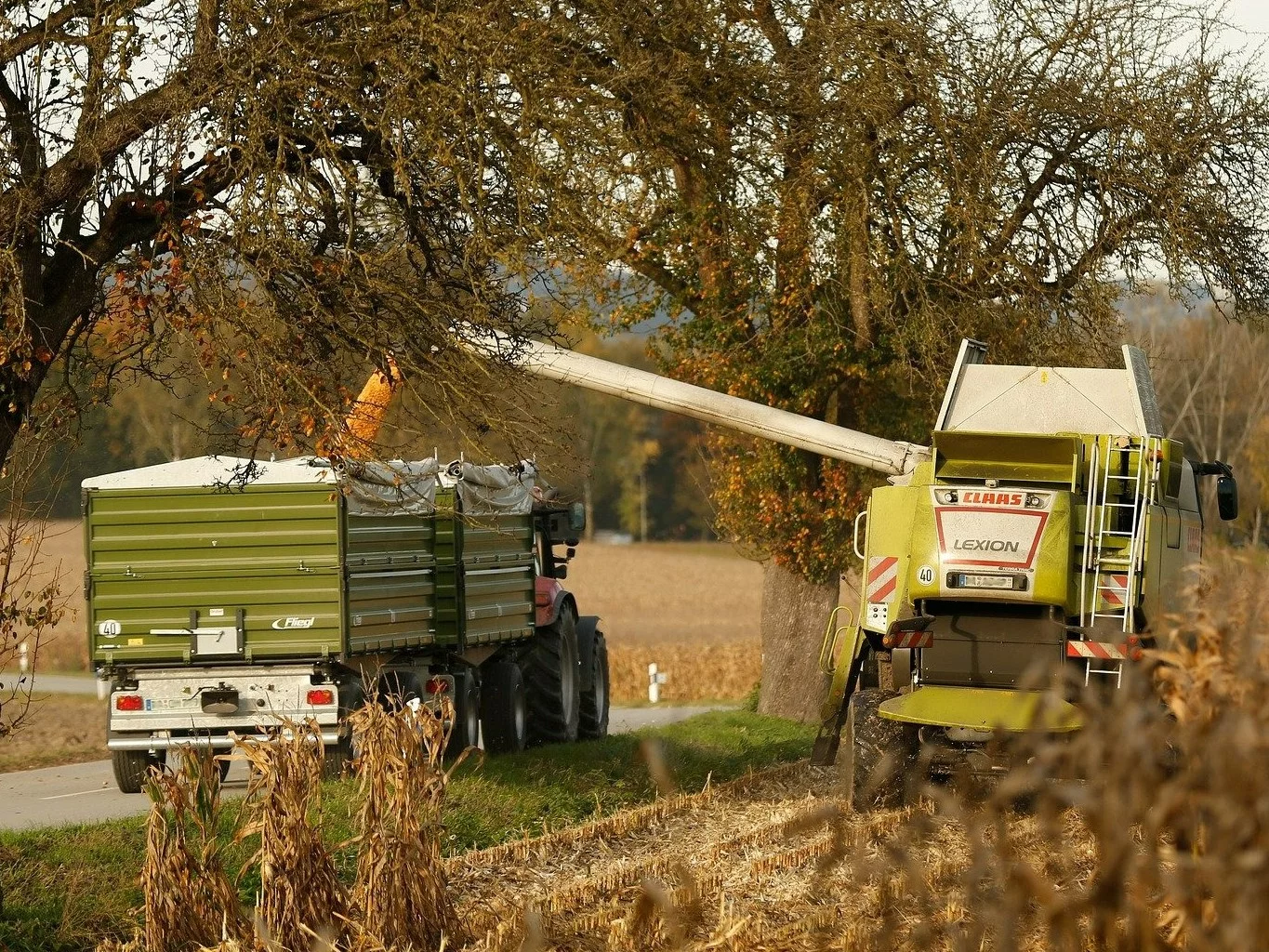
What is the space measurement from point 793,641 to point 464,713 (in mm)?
5698

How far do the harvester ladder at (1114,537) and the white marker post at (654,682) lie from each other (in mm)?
16458

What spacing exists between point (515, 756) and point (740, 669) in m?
15.3

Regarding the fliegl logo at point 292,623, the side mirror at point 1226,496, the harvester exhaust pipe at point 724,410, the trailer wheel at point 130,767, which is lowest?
the trailer wheel at point 130,767

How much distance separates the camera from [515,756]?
596 inches

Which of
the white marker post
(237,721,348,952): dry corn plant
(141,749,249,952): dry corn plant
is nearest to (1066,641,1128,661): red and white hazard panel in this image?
(237,721,348,952): dry corn plant

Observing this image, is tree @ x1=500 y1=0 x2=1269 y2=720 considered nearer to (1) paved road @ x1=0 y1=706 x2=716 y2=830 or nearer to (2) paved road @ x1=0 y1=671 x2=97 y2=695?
(1) paved road @ x1=0 y1=706 x2=716 y2=830

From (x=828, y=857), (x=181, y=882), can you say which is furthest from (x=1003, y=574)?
(x=828, y=857)

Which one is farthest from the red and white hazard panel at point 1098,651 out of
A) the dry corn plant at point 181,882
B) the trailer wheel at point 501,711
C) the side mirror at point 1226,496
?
the trailer wheel at point 501,711

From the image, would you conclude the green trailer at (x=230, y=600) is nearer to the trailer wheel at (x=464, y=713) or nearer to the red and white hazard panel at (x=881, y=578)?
the trailer wheel at (x=464, y=713)

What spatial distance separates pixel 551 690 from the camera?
17.2 metres

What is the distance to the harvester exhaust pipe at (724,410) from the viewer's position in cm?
1394

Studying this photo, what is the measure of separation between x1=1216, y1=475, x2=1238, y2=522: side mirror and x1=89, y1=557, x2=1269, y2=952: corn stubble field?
2610 millimetres

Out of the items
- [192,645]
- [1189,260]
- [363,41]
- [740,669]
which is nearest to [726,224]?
[1189,260]

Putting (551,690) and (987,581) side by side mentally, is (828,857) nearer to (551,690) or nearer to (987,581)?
(987,581)
